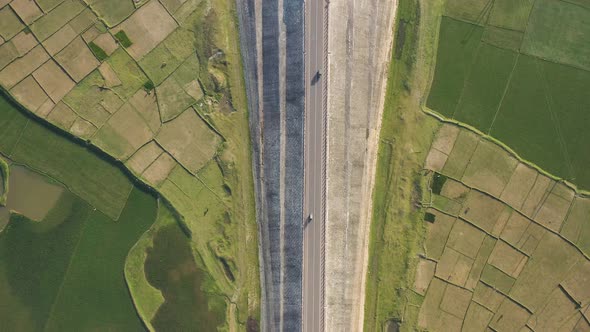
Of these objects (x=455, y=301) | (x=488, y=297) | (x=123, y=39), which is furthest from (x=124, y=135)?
(x=488, y=297)

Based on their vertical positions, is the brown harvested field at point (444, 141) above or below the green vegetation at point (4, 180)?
above

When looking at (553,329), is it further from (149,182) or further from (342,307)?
(149,182)

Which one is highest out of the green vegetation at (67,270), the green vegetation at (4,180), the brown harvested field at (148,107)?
the brown harvested field at (148,107)

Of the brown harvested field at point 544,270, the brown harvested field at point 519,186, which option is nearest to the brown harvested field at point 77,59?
the brown harvested field at point 519,186

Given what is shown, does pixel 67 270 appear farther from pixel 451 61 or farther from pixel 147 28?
pixel 451 61

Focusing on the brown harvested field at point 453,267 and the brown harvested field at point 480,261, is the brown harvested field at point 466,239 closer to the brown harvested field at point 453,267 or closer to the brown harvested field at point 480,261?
the brown harvested field at point 480,261

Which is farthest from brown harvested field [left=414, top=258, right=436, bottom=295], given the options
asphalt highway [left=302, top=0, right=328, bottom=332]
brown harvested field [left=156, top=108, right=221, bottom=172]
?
brown harvested field [left=156, top=108, right=221, bottom=172]
